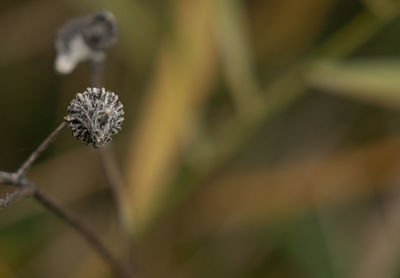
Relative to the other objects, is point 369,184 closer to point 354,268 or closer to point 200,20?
point 354,268

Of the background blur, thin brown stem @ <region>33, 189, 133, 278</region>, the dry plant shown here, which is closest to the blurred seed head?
the dry plant

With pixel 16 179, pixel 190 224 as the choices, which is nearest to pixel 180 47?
pixel 190 224

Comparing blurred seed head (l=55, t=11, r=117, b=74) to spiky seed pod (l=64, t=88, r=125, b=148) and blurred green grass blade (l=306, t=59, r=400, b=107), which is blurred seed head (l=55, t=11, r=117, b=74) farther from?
blurred green grass blade (l=306, t=59, r=400, b=107)

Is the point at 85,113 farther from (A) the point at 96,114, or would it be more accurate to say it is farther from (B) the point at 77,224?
(B) the point at 77,224

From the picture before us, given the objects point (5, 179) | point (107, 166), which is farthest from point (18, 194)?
point (107, 166)

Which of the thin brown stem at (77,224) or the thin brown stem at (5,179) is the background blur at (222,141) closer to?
the thin brown stem at (77,224)

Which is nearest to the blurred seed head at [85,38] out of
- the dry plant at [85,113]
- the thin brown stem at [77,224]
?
the dry plant at [85,113]
